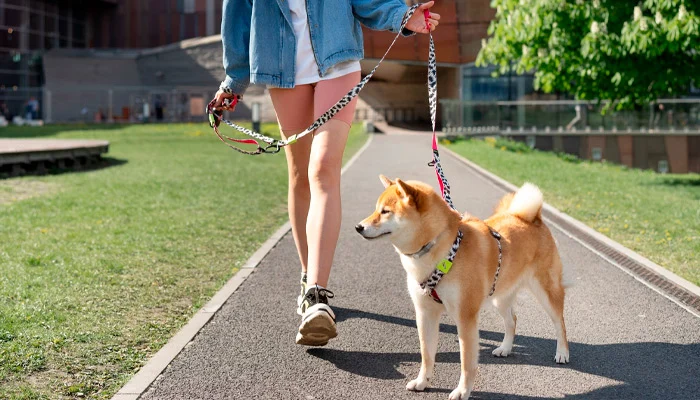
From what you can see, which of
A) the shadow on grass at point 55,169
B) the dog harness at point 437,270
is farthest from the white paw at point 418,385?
the shadow on grass at point 55,169

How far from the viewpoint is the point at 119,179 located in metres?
18.3

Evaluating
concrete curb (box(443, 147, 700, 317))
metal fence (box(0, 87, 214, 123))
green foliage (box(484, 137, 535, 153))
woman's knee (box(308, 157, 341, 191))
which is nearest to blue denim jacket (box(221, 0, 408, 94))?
woman's knee (box(308, 157, 341, 191))

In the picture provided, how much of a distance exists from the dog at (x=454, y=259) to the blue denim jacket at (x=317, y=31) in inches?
40.3

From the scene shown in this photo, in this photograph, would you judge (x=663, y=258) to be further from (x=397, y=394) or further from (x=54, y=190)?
(x=54, y=190)

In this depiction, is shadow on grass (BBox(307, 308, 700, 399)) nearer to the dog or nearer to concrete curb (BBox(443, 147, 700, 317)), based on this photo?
the dog

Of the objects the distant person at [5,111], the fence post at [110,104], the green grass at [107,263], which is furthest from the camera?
the fence post at [110,104]

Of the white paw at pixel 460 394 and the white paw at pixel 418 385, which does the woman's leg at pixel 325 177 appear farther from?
the white paw at pixel 460 394

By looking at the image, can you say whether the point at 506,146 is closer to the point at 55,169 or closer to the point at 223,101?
the point at 55,169

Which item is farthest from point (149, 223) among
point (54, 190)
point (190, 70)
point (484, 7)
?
point (190, 70)

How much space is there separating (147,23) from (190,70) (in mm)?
12261

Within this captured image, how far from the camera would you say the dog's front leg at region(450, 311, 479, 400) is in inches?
162

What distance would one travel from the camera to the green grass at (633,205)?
899 centimetres

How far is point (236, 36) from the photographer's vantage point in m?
5.32

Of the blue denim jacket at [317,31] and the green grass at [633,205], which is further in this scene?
the green grass at [633,205]
